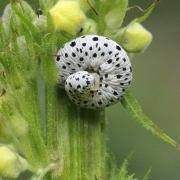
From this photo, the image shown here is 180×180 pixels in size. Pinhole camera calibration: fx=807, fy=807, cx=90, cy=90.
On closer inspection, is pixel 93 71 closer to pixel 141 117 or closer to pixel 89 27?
pixel 89 27

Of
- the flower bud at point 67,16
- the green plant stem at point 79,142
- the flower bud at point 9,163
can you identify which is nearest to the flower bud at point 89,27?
the flower bud at point 67,16

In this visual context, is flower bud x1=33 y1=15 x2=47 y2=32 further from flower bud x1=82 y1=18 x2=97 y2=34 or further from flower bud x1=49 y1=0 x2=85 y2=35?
flower bud x1=82 y1=18 x2=97 y2=34

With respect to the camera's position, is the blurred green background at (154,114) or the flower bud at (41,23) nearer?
the flower bud at (41,23)

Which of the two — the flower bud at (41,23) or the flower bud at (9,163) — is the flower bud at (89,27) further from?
the flower bud at (9,163)

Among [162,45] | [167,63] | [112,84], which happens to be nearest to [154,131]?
[112,84]

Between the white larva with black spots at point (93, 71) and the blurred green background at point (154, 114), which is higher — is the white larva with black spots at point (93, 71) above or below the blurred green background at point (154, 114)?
above

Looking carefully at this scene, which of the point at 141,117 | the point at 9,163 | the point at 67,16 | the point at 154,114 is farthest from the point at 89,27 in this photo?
the point at 154,114

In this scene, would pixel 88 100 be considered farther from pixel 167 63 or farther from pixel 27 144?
pixel 167 63

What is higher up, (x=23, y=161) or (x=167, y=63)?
(x=23, y=161)
